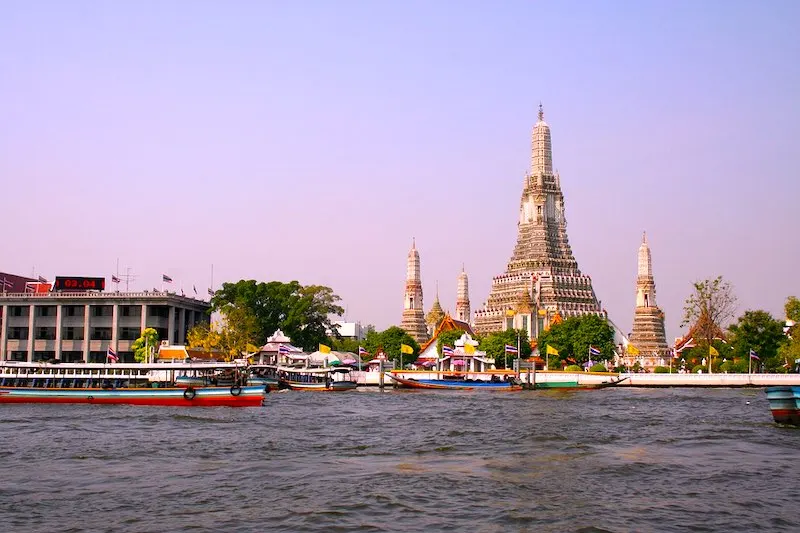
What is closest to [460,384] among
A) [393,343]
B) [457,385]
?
[457,385]

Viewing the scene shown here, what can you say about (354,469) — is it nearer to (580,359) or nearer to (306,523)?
(306,523)

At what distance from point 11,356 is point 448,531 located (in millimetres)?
90724

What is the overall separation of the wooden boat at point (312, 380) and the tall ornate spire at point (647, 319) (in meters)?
55.3

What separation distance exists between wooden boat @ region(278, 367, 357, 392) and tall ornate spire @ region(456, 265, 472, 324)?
244 ft

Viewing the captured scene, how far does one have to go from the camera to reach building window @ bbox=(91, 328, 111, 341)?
97125 millimetres

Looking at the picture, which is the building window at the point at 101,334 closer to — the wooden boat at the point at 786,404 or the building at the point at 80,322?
the building at the point at 80,322

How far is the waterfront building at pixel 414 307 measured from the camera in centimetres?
13412

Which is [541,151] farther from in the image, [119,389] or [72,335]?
[119,389]

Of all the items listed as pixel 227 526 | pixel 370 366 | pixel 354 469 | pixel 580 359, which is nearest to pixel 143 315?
pixel 370 366

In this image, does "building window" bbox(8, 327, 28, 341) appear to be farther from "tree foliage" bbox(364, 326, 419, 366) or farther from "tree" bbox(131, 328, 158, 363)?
"tree foliage" bbox(364, 326, 419, 366)

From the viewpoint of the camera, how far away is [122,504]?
69.1ft

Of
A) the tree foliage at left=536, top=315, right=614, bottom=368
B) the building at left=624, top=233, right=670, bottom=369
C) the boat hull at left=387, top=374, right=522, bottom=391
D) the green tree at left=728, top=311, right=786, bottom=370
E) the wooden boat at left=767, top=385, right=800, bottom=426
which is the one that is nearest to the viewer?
the wooden boat at left=767, top=385, right=800, bottom=426

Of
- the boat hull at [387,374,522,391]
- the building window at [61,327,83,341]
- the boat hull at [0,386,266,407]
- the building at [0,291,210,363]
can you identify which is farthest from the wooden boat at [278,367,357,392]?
the building window at [61,327,83,341]

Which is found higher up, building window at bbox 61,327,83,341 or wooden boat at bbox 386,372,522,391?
building window at bbox 61,327,83,341
